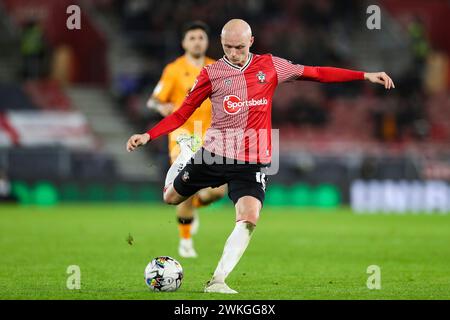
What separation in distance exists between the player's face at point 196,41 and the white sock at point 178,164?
2183mm

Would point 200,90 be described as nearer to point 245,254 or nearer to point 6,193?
point 245,254

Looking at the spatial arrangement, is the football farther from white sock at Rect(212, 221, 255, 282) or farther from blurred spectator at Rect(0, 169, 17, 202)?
blurred spectator at Rect(0, 169, 17, 202)

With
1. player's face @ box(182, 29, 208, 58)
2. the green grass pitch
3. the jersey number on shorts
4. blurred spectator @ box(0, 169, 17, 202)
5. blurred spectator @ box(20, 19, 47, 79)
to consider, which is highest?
blurred spectator @ box(20, 19, 47, 79)

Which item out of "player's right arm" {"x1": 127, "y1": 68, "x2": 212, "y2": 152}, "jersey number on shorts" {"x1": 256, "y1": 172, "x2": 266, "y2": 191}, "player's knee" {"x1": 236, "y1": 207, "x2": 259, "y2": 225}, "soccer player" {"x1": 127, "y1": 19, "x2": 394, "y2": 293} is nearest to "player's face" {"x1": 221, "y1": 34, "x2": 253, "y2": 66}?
"soccer player" {"x1": 127, "y1": 19, "x2": 394, "y2": 293}

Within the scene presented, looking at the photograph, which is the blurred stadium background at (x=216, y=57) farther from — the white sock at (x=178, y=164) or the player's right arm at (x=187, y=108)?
the player's right arm at (x=187, y=108)

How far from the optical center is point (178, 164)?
1007 cm

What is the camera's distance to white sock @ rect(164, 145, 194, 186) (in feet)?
31.8

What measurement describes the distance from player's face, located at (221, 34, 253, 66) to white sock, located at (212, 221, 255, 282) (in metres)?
1.38

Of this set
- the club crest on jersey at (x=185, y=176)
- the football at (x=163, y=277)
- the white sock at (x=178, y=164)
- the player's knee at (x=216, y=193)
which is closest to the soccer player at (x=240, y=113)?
the club crest on jersey at (x=185, y=176)

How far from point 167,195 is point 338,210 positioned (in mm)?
14668

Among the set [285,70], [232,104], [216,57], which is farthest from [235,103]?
[216,57]

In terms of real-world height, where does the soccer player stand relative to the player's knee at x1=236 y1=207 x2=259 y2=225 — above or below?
above

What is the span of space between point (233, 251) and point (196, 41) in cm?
462

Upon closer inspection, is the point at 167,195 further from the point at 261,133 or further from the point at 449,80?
the point at 449,80
